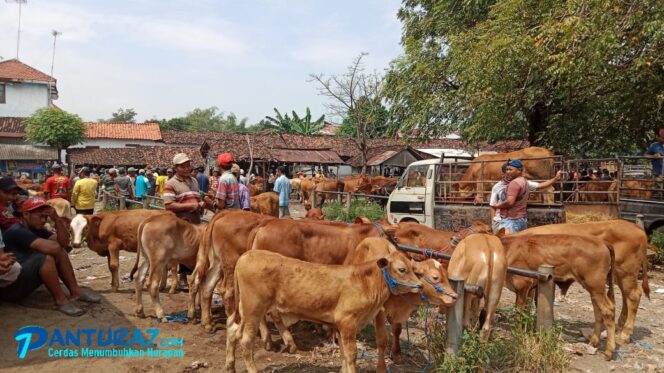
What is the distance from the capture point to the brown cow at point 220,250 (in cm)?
586

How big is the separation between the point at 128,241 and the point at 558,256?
640 centimetres

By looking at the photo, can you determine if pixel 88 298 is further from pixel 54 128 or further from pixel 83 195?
pixel 54 128

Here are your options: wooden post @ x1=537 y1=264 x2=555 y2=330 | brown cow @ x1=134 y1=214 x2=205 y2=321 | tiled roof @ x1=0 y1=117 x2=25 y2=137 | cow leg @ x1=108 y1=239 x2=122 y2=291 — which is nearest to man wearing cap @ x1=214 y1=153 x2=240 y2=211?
brown cow @ x1=134 y1=214 x2=205 y2=321

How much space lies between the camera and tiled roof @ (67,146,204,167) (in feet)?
100

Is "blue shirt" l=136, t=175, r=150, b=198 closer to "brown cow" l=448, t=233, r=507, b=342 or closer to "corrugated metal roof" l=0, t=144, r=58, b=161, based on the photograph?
"brown cow" l=448, t=233, r=507, b=342

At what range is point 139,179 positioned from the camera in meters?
15.4

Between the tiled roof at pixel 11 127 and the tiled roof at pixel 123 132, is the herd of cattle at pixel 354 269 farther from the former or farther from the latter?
the tiled roof at pixel 123 132

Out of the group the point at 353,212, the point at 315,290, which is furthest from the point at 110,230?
the point at 353,212

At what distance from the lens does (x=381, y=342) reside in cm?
452

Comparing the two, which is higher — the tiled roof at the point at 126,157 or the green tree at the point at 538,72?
the green tree at the point at 538,72

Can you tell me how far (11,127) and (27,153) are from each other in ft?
25.4

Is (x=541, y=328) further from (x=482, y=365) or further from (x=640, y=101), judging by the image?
(x=640, y=101)

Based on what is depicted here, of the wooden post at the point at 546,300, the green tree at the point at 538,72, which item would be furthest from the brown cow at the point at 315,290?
the green tree at the point at 538,72

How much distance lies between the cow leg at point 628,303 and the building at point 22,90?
45.7m
